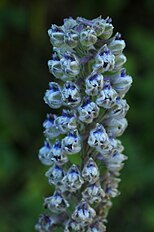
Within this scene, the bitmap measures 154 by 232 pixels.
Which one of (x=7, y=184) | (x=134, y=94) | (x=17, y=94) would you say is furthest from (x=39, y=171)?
(x=17, y=94)

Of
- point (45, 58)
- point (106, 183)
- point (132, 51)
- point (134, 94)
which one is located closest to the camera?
point (106, 183)

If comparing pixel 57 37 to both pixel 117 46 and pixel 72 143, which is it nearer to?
pixel 117 46

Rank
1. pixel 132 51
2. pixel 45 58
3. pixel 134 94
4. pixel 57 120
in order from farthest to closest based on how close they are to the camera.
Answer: pixel 45 58 < pixel 132 51 < pixel 134 94 < pixel 57 120

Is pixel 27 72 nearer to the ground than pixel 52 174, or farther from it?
farther from it

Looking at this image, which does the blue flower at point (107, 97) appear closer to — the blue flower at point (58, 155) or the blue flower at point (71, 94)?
the blue flower at point (71, 94)

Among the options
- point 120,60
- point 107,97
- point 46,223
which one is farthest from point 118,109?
point 46,223

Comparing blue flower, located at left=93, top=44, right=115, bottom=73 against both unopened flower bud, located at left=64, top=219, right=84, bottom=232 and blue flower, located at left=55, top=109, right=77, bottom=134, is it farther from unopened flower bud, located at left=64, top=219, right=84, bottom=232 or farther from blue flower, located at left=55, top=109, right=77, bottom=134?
unopened flower bud, located at left=64, top=219, right=84, bottom=232

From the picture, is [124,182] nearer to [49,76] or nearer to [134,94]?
[134,94]
